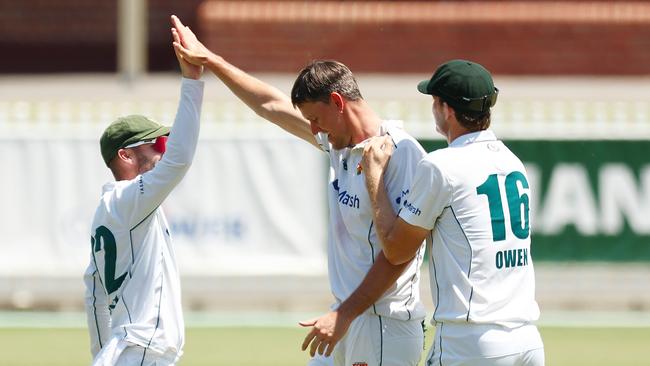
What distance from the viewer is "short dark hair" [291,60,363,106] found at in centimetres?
535

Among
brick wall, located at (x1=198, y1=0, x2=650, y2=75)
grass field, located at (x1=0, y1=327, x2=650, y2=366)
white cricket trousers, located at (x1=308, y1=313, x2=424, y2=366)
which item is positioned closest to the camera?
white cricket trousers, located at (x1=308, y1=313, x2=424, y2=366)

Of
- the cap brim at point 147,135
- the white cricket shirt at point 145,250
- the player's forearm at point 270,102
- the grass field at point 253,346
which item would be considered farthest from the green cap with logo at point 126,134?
the grass field at point 253,346

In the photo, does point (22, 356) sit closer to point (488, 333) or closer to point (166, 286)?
point (166, 286)

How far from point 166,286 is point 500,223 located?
60.0 inches

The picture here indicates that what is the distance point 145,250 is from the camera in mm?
5559

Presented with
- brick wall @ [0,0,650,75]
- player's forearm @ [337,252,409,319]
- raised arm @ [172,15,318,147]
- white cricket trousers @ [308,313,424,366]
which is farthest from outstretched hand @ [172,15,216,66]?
brick wall @ [0,0,650,75]

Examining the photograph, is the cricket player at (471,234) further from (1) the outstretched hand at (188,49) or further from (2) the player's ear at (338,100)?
(1) the outstretched hand at (188,49)

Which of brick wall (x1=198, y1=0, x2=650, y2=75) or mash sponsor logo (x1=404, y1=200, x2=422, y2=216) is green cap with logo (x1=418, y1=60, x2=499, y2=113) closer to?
mash sponsor logo (x1=404, y1=200, x2=422, y2=216)

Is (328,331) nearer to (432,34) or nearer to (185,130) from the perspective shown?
(185,130)

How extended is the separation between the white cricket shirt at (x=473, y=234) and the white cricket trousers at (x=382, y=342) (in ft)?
1.36

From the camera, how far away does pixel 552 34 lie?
60.7 ft

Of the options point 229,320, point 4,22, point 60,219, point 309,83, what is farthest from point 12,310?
point 309,83

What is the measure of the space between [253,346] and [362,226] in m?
6.31

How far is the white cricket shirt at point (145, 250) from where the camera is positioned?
5.45 m
